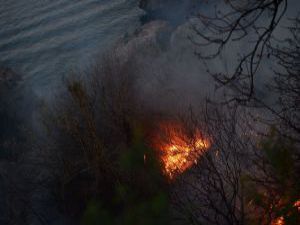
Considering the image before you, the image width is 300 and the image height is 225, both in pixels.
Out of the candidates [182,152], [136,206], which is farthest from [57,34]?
[136,206]

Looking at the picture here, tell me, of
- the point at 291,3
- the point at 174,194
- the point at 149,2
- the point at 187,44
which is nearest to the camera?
the point at 174,194

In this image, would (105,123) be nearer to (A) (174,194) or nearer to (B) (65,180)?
(B) (65,180)

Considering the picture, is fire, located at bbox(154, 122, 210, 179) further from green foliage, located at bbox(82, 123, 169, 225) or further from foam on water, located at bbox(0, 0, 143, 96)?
foam on water, located at bbox(0, 0, 143, 96)

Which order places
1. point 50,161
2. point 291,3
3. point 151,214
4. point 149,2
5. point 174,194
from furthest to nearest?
point 149,2
point 291,3
point 50,161
point 174,194
point 151,214

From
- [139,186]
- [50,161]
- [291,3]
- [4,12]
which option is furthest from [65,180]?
[4,12]

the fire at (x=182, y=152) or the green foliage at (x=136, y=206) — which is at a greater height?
the green foliage at (x=136, y=206)

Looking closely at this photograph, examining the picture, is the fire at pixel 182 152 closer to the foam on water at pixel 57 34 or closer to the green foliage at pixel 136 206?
the green foliage at pixel 136 206

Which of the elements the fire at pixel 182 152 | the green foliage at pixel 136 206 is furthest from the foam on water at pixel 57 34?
the green foliage at pixel 136 206

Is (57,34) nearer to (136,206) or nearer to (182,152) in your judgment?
(182,152)

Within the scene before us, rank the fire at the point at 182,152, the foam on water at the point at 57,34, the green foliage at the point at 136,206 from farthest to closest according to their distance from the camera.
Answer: the foam on water at the point at 57,34, the fire at the point at 182,152, the green foliage at the point at 136,206

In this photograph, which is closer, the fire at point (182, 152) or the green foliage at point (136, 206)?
the green foliage at point (136, 206)

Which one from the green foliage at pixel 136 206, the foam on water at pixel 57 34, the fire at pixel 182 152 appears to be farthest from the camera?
the foam on water at pixel 57 34
